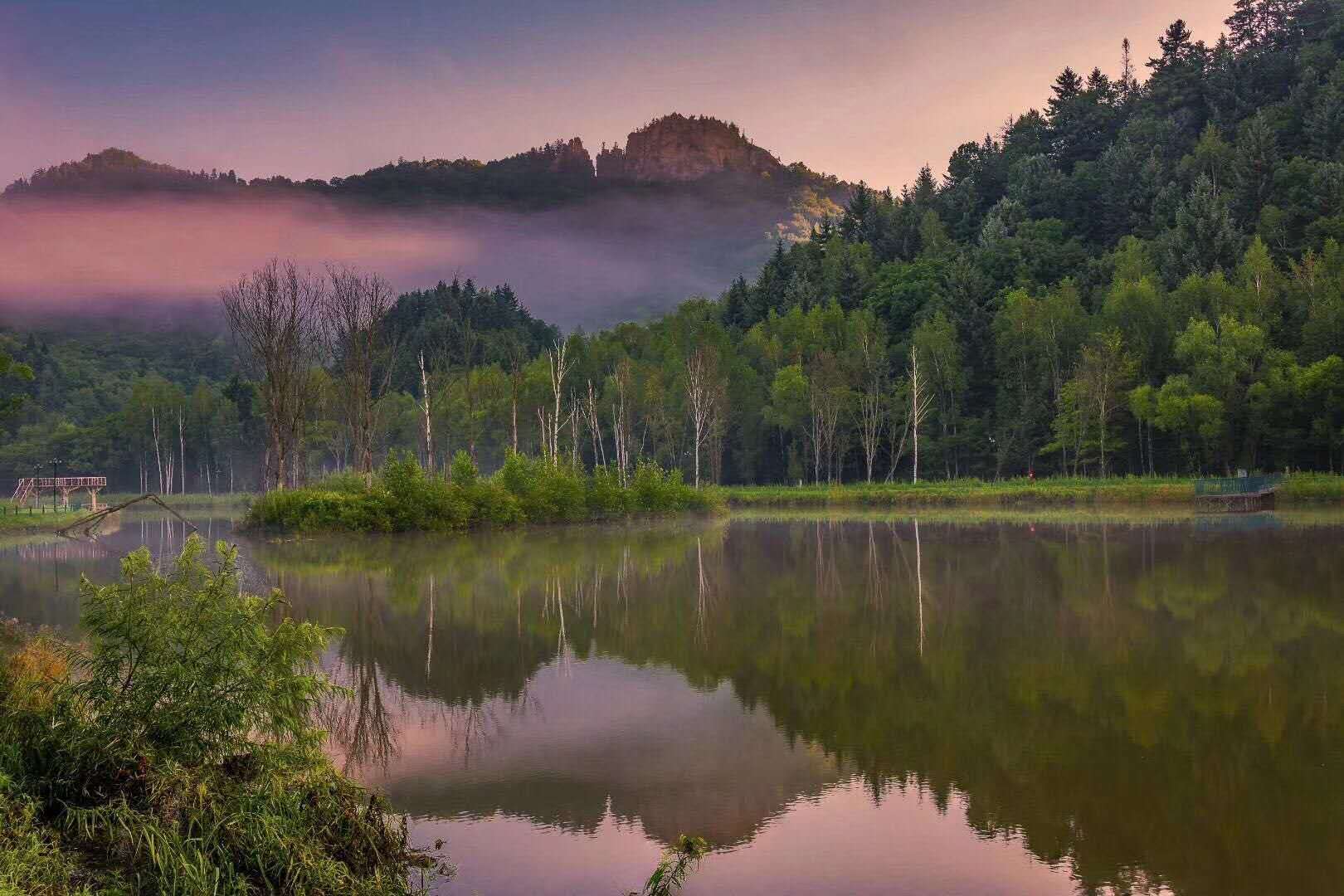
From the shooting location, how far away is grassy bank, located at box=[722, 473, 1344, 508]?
55.5m

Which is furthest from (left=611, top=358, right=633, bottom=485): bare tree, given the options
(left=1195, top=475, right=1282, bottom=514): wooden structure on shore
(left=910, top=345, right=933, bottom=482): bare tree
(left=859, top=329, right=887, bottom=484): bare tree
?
(left=1195, top=475, right=1282, bottom=514): wooden structure on shore

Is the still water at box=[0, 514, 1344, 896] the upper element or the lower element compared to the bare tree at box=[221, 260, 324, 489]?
lower

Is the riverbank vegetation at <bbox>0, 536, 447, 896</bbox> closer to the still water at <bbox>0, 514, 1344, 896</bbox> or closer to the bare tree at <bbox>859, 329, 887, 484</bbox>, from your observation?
the still water at <bbox>0, 514, 1344, 896</bbox>

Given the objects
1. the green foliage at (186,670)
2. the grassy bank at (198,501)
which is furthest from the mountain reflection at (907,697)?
the grassy bank at (198,501)

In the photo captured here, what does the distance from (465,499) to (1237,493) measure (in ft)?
126

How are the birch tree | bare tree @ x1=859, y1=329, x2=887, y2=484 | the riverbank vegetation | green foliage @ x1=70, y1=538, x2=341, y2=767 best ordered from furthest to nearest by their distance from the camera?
bare tree @ x1=859, y1=329, x2=887, y2=484 → the birch tree → green foliage @ x1=70, y1=538, x2=341, y2=767 → the riverbank vegetation

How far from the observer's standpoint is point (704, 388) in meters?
78.9

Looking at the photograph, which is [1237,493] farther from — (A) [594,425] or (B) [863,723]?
(B) [863,723]

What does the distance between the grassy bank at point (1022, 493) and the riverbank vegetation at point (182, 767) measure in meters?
56.4

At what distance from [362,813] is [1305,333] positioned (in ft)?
229

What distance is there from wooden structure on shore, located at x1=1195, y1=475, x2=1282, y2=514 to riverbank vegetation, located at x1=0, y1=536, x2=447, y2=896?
5263 cm

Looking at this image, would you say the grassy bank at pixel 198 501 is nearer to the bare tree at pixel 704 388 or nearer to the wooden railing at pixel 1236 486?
the bare tree at pixel 704 388

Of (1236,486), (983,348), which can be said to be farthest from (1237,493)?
(983,348)

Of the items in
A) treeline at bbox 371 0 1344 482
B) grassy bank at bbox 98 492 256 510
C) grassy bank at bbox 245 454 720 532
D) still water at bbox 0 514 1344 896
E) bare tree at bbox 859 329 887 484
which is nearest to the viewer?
still water at bbox 0 514 1344 896
